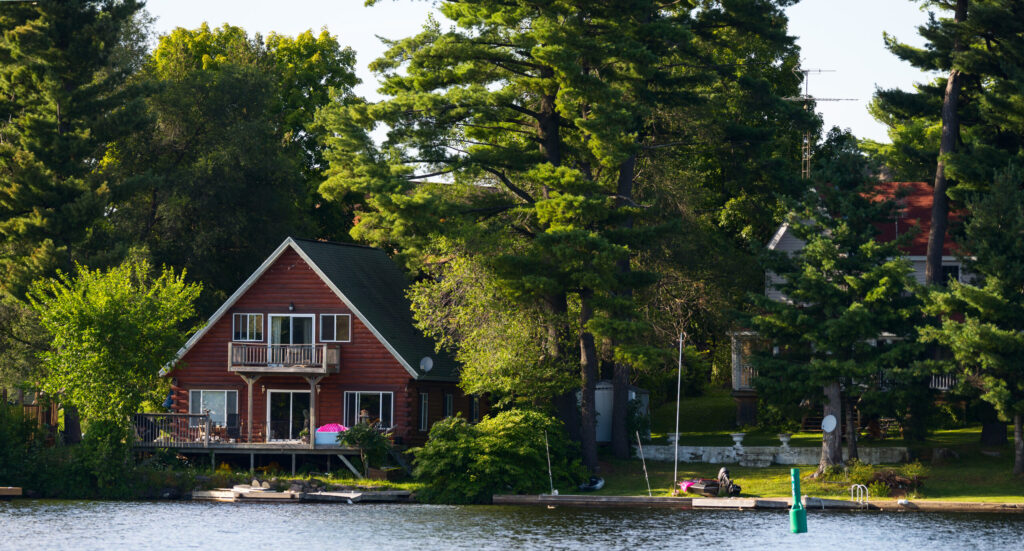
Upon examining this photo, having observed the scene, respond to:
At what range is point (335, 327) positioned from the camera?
5438 cm

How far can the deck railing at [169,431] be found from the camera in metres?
51.1

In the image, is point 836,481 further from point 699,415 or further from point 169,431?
point 169,431

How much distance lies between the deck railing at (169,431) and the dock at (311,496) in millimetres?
4941

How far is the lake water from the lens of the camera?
35219 millimetres

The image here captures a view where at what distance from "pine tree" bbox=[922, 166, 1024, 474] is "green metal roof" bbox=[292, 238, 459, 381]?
60.8ft

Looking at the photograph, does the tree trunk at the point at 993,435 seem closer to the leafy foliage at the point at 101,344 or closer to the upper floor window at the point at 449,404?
the upper floor window at the point at 449,404

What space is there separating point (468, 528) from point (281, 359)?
55.4ft

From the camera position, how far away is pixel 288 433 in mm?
53906

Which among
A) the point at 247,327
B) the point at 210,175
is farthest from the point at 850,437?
the point at 210,175

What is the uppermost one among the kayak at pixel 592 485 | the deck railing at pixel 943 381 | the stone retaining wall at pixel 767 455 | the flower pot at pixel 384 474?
the deck railing at pixel 943 381

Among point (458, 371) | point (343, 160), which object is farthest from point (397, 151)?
point (458, 371)

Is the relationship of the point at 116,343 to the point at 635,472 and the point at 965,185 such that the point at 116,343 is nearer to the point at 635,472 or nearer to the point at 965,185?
the point at 635,472

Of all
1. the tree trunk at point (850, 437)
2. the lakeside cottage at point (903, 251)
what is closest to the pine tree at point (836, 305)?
the tree trunk at point (850, 437)

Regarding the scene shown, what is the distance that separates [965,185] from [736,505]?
48.9ft
